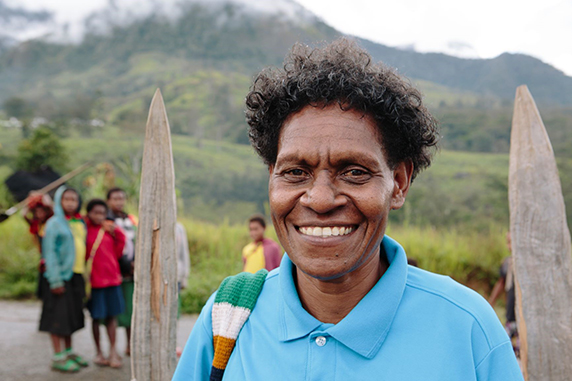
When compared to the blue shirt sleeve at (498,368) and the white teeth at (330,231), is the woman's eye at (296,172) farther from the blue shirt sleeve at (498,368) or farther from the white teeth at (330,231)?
the blue shirt sleeve at (498,368)

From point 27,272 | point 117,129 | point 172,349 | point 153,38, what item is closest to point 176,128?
point 117,129

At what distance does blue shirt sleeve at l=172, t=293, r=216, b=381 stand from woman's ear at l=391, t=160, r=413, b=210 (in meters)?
0.63

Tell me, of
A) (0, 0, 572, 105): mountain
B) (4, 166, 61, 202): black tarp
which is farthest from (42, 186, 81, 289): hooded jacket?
(0, 0, 572, 105): mountain

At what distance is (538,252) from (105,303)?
4.20 metres

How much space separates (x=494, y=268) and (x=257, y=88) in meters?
8.53

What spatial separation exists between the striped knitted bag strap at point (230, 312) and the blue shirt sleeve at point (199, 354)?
3cm

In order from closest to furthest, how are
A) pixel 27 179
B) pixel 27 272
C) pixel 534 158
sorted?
pixel 534 158 → pixel 27 179 → pixel 27 272

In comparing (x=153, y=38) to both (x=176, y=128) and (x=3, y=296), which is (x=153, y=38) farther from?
(x=3, y=296)

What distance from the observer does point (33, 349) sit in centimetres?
584

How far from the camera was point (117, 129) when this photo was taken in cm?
3347

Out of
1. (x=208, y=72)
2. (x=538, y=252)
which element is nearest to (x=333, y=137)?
(x=538, y=252)

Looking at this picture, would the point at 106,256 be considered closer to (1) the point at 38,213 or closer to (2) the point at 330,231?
(1) the point at 38,213

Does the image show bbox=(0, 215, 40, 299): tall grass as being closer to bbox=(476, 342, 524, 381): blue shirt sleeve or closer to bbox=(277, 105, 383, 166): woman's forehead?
bbox=(277, 105, 383, 166): woman's forehead

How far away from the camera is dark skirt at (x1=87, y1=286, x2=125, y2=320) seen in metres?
4.98
